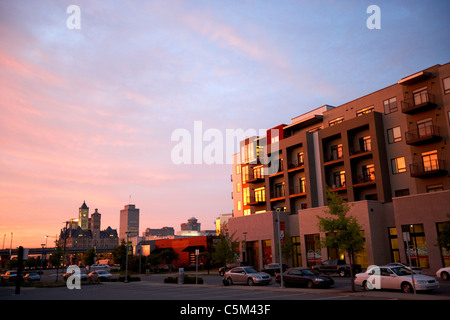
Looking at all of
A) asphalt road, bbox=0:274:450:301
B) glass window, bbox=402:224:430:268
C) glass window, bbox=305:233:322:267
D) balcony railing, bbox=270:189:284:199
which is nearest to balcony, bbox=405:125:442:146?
glass window, bbox=402:224:430:268

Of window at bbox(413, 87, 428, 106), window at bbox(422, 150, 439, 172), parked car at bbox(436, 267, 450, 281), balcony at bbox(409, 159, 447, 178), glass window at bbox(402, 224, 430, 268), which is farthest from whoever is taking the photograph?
window at bbox(413, 87, 428, 106)

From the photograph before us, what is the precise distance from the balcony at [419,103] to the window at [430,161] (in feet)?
16.6

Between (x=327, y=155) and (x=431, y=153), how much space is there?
1417cm

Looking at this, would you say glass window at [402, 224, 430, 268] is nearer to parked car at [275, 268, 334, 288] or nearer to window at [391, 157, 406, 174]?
window at [391, 157, 406, 174]

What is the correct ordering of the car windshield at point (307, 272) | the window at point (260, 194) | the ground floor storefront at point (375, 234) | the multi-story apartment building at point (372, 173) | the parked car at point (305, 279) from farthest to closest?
the window at point (260, 194) < the multi-story apartment building at point (372, 173) < the ground floor storefront at point (375, 234) < the car windshield at point (307, 272) < the parked car at point (305, 279)

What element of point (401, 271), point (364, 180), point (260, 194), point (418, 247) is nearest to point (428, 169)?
point (364, 180)

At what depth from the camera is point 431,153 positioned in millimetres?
40906

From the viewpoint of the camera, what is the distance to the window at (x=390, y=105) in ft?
149

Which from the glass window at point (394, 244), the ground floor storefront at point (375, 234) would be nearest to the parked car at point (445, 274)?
the ground floor storefront at point (375, 234)

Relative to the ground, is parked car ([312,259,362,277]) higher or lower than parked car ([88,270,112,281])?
higher

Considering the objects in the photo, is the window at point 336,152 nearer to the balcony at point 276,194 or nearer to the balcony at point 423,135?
the balcony at point 423,135

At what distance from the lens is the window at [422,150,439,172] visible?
40.2 metres

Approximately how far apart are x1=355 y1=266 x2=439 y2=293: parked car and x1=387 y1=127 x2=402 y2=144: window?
2572 cm
